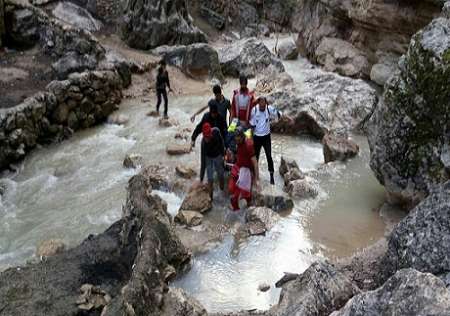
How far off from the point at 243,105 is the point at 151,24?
12.5 meters

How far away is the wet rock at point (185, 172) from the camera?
1066 cm

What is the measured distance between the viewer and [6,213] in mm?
10195

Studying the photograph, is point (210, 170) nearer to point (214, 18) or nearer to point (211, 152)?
point (211, 152)

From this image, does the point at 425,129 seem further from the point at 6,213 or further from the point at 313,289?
the point at 6,213

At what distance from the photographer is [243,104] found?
9.59m

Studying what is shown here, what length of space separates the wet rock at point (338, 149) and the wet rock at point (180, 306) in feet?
19.7

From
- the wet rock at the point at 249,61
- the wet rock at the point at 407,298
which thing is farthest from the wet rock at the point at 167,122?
the wet rock at the point at 407,298

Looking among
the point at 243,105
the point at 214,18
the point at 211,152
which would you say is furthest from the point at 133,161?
the point at 214,18

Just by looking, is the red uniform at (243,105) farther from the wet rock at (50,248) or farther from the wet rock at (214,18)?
the wet rock at (214,18)

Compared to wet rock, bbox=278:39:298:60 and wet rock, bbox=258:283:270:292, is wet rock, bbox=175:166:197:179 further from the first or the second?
wet rock, bbox=278:39:298:60

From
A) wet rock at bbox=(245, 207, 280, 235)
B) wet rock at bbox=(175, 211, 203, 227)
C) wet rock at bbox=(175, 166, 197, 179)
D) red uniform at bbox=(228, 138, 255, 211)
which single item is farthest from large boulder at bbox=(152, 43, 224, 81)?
wet rock at bbox=(245, 207, 280, 235)

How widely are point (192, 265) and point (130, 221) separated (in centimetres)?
123

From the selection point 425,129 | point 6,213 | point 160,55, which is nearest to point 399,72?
Answer: point 425,129

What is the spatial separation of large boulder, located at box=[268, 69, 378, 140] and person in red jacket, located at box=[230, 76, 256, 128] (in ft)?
12.2
